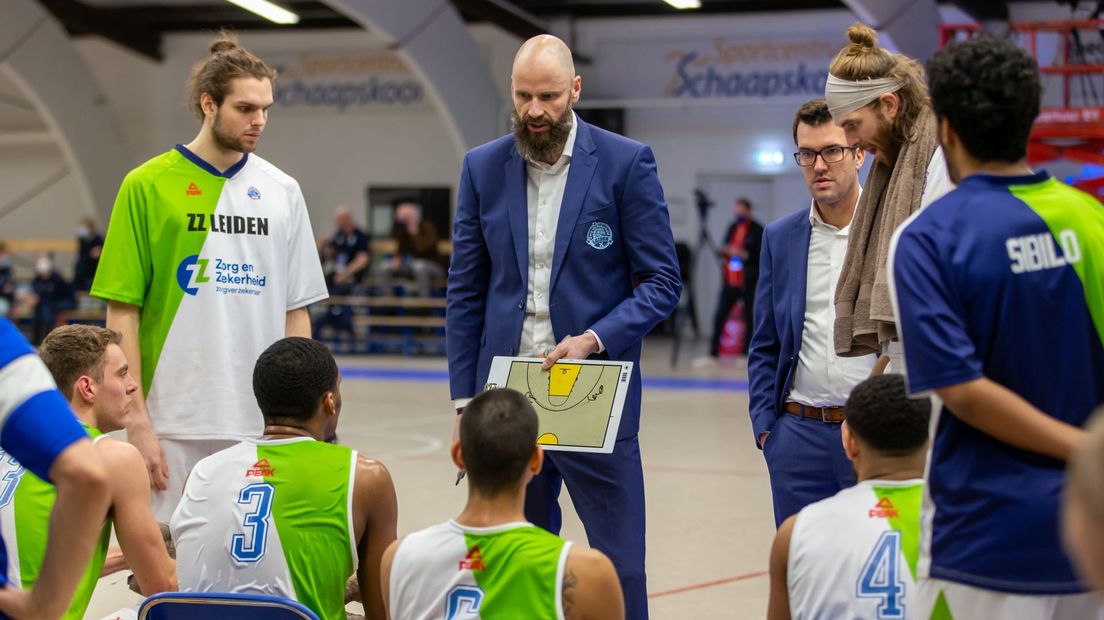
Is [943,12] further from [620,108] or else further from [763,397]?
[763,397]

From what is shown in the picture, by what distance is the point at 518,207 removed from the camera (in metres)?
3.54

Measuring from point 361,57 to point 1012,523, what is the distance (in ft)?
65.9

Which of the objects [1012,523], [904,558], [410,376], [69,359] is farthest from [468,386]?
[410,376]

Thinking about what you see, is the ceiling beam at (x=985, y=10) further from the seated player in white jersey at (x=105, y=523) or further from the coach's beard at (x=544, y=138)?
the seated player in white jersey at (x=105, y=523)

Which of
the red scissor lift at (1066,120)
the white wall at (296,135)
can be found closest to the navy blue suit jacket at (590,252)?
the red scissor lift at (1066,120)

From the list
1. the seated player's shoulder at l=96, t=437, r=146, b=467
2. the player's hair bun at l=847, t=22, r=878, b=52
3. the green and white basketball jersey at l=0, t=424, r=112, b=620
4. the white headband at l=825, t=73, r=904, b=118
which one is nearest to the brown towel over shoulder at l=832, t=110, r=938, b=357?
the white headband at l=825, t=73, r=904, b=118

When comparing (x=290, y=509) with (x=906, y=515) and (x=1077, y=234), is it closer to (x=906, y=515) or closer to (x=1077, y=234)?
(x=906, y=515)

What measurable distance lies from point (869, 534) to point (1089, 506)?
1.24 meters

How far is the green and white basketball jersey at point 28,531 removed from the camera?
2.77 metres

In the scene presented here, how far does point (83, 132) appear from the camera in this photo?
20.5 meters

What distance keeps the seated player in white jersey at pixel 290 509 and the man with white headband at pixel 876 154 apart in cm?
117

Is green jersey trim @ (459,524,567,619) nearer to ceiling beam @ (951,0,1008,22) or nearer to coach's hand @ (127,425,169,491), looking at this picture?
coach's hand @ (127,425,169,491)

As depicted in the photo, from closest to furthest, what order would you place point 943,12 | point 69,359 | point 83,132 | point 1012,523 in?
1. point 1012,523
2. point 69,359
3. point 943,12
4. point 83,132

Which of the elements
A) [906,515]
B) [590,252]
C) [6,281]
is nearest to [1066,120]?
[590,252]
